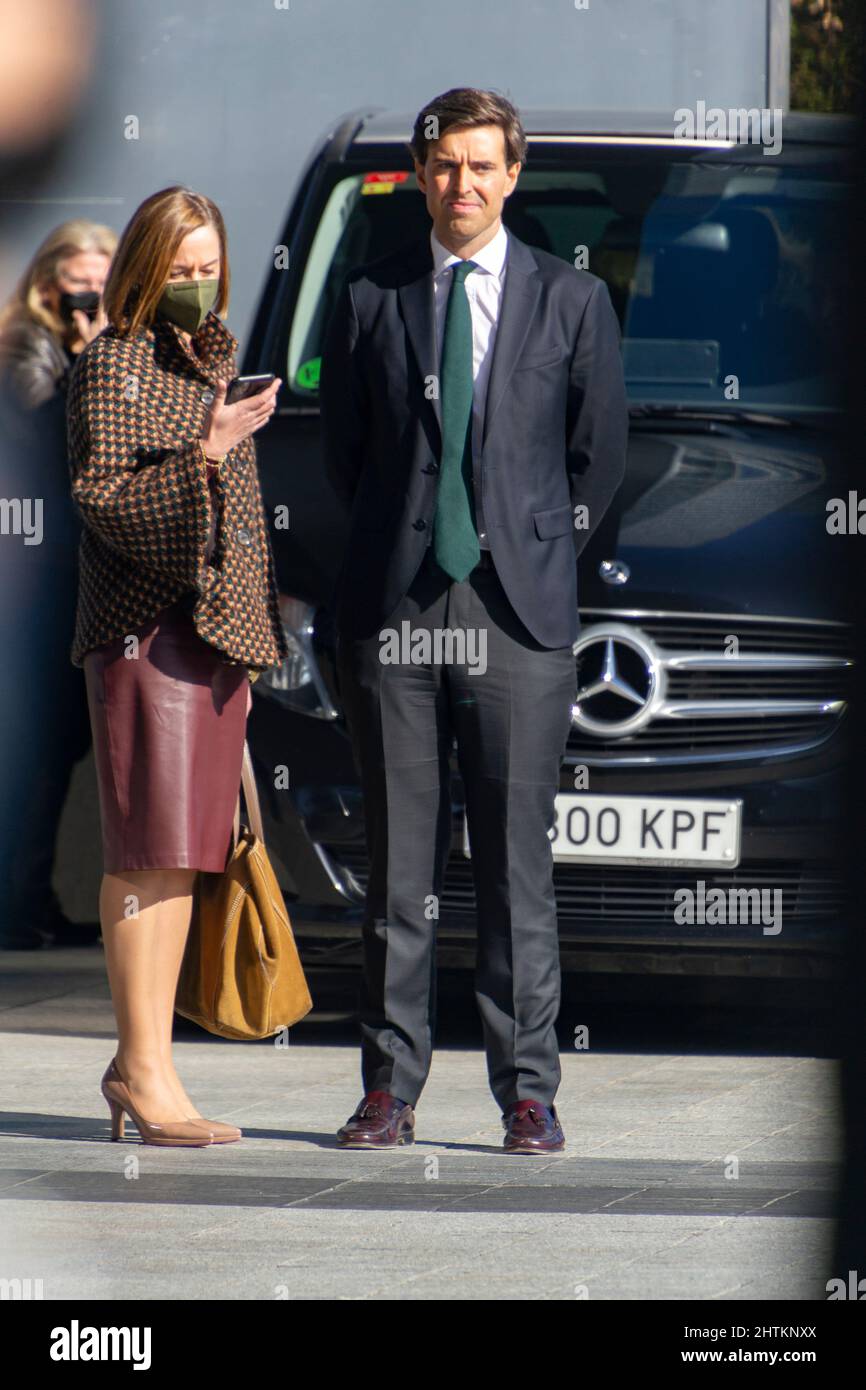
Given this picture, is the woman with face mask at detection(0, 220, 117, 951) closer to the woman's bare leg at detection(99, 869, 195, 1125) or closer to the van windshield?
Result: the van windshield

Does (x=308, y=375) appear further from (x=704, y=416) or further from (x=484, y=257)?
(x=484, y=257)

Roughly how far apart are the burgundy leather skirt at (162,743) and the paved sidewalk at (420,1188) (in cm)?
59

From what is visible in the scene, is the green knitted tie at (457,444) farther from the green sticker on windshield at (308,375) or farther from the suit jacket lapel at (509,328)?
the green sticker on windshield at (308,375)

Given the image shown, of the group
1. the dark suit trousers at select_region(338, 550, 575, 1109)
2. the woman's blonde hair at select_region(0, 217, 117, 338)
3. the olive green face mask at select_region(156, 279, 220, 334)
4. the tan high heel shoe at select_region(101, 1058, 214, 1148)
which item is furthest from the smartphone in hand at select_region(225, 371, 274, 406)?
the woman's blonde hair at select_region(0, 217, 117, 338)

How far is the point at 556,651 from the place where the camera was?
14.4 ft

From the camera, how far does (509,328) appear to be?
4.33 meters

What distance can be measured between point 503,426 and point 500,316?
0.21 meters

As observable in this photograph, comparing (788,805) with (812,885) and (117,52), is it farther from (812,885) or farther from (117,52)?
(117,52)

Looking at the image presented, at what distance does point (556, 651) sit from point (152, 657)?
2.51ft

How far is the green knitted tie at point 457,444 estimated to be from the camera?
429cm

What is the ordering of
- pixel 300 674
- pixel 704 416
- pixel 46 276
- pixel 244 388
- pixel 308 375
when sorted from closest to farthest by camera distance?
pixel 244 388, pixel 300 674, pixel 704 416, pixel 308 375, pixel 46 276

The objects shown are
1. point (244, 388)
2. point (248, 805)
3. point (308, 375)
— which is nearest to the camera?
point (244, 388)

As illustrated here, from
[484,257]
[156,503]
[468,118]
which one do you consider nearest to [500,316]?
[484,257]

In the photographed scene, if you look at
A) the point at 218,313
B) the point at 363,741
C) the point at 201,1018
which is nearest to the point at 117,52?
the point at 218,313
